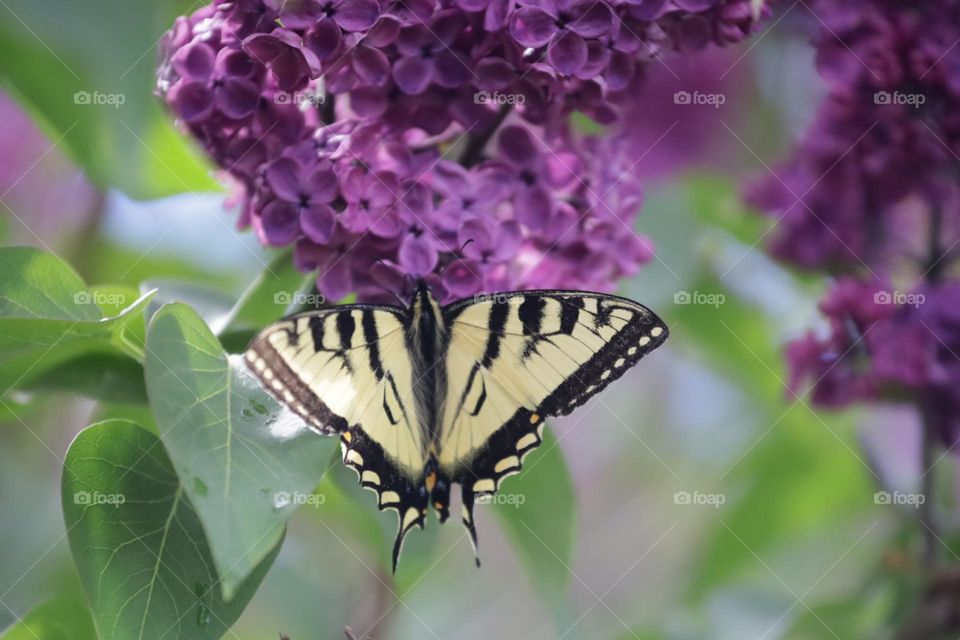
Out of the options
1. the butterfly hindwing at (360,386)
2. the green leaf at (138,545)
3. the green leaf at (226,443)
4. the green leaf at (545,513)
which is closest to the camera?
the green leaf at (226,443)

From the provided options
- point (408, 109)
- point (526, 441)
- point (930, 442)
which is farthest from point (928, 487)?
point (408, 109)

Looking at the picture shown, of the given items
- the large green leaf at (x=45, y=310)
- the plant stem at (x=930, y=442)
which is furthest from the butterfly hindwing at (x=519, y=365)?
the plant stem at (x=930, y=442)

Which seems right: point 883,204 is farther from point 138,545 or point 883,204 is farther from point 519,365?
point 138,545

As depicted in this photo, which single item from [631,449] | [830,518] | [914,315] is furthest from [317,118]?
[631,449]

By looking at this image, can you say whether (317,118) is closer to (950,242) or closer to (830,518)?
(950,242)

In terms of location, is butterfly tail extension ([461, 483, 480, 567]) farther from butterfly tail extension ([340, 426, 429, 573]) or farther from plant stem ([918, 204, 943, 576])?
plant stem ([918, 204, 943, 576])

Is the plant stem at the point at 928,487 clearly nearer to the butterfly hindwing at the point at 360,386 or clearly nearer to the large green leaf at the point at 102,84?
the butterfly hindwing at the point at 360,386

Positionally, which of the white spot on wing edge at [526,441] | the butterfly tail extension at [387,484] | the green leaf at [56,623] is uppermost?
the white spot on wing edge at [526,441]
